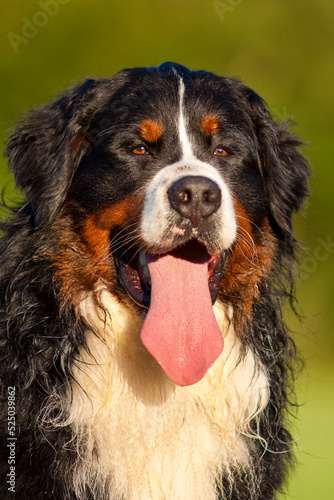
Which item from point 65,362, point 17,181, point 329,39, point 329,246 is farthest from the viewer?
point 329,39

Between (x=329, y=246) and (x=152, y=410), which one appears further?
(x=329, y=246)

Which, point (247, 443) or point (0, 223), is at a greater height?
point (0, 223)

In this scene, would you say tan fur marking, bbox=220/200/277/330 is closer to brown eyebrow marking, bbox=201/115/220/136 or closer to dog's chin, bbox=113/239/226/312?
dog's chin, bbox=113/239/226/312

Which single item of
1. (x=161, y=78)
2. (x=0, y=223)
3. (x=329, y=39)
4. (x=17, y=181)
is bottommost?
(x=0, y=223)

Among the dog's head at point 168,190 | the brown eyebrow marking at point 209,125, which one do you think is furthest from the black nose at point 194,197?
the brown eyebrow marking at point 209,125

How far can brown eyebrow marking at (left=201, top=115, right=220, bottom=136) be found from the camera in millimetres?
3758

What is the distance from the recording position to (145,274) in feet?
12.1

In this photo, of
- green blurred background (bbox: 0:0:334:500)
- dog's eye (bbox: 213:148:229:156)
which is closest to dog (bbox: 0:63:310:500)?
dog's eye (bbox: 213:148:229:156)

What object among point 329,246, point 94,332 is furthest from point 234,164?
point 329,246

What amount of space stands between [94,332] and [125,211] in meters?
0.63

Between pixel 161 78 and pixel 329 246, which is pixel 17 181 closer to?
pixel 161 78

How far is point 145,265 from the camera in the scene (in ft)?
12.1

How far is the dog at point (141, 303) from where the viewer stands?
3.51 m

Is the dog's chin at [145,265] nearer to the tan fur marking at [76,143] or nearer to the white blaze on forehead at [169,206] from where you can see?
the white blaze on forehead at [169,206]
